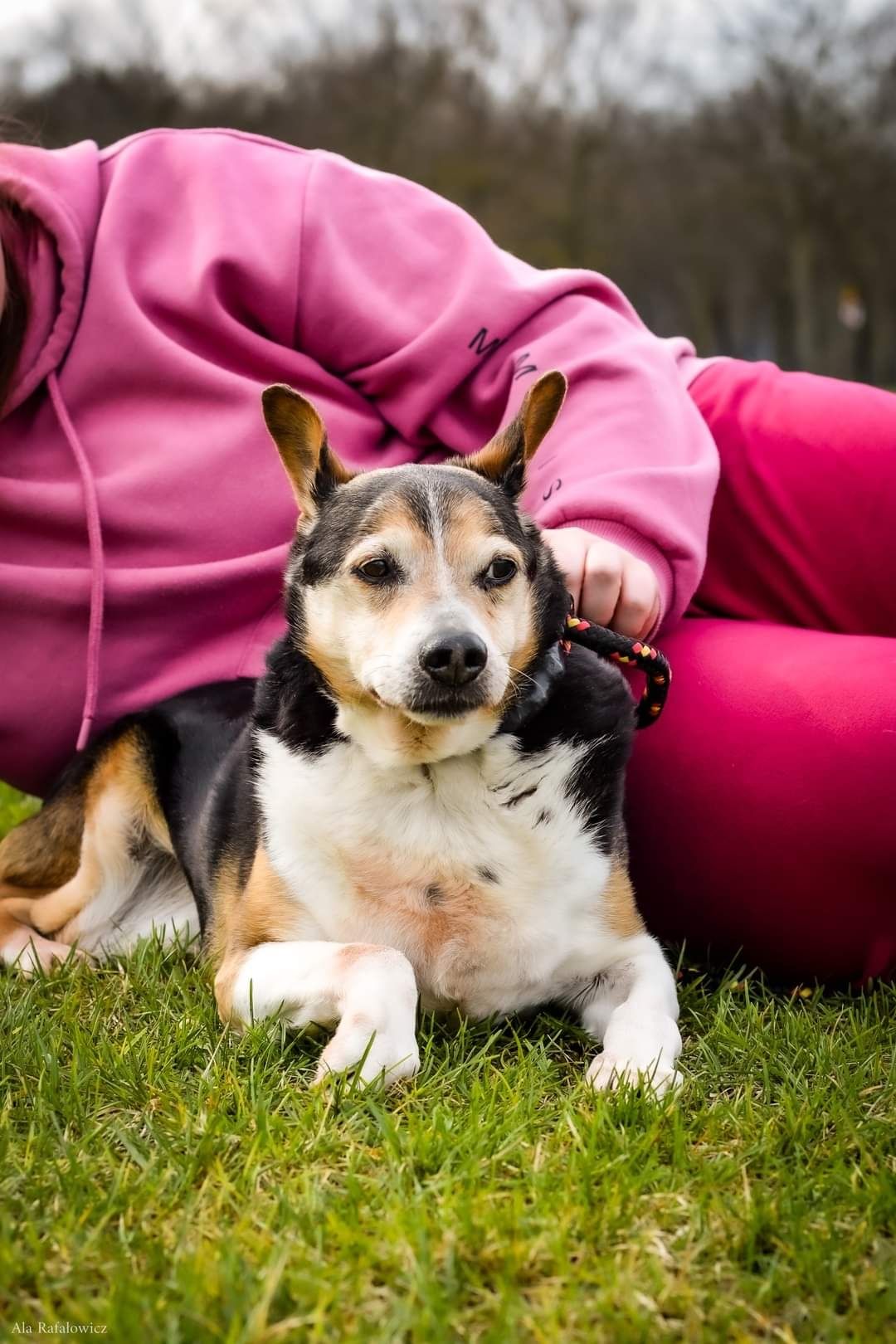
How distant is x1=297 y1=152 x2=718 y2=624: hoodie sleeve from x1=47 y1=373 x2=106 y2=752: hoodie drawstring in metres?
0.65

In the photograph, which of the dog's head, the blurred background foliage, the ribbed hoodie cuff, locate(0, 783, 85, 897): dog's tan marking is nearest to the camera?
the dog's head

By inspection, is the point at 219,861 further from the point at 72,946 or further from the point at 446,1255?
the point at 446,1255

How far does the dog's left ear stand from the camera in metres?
2.65

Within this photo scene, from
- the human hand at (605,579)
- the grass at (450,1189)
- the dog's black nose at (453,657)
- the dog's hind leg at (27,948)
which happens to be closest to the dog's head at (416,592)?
the dog's black nose at (453,657)

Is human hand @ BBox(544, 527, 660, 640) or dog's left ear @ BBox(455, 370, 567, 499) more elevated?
dog's left ear @ BBox(455, 370, 567, 499)

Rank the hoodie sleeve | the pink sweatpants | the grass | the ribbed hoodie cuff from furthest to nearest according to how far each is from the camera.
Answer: the hoodie sleeve, the ribbed hoodie cuff, the pink sweatpants, the grass

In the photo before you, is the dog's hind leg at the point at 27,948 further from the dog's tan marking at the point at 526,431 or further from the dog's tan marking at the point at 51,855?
the dog's tan marking at the point at 526,431

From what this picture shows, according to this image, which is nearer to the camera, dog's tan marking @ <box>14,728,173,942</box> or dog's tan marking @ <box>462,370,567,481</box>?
dog's tan marking @ <box>462,370,567,481</box>

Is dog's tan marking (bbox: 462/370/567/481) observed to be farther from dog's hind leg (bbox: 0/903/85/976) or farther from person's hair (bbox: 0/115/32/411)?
dog's hind leg (bbox: 0/903/85/976)

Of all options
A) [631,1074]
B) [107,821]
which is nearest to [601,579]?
[631,1074]

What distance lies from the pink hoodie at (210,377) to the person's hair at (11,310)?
4 cm

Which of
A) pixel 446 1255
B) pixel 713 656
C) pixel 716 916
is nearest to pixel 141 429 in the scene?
pixel 713 656

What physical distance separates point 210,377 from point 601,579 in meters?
1.19

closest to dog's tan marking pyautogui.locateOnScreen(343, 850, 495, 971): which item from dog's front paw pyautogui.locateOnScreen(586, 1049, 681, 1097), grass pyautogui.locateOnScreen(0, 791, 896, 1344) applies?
grass pyautogui.locateOnScreen(0, 791, 896, 1344)
